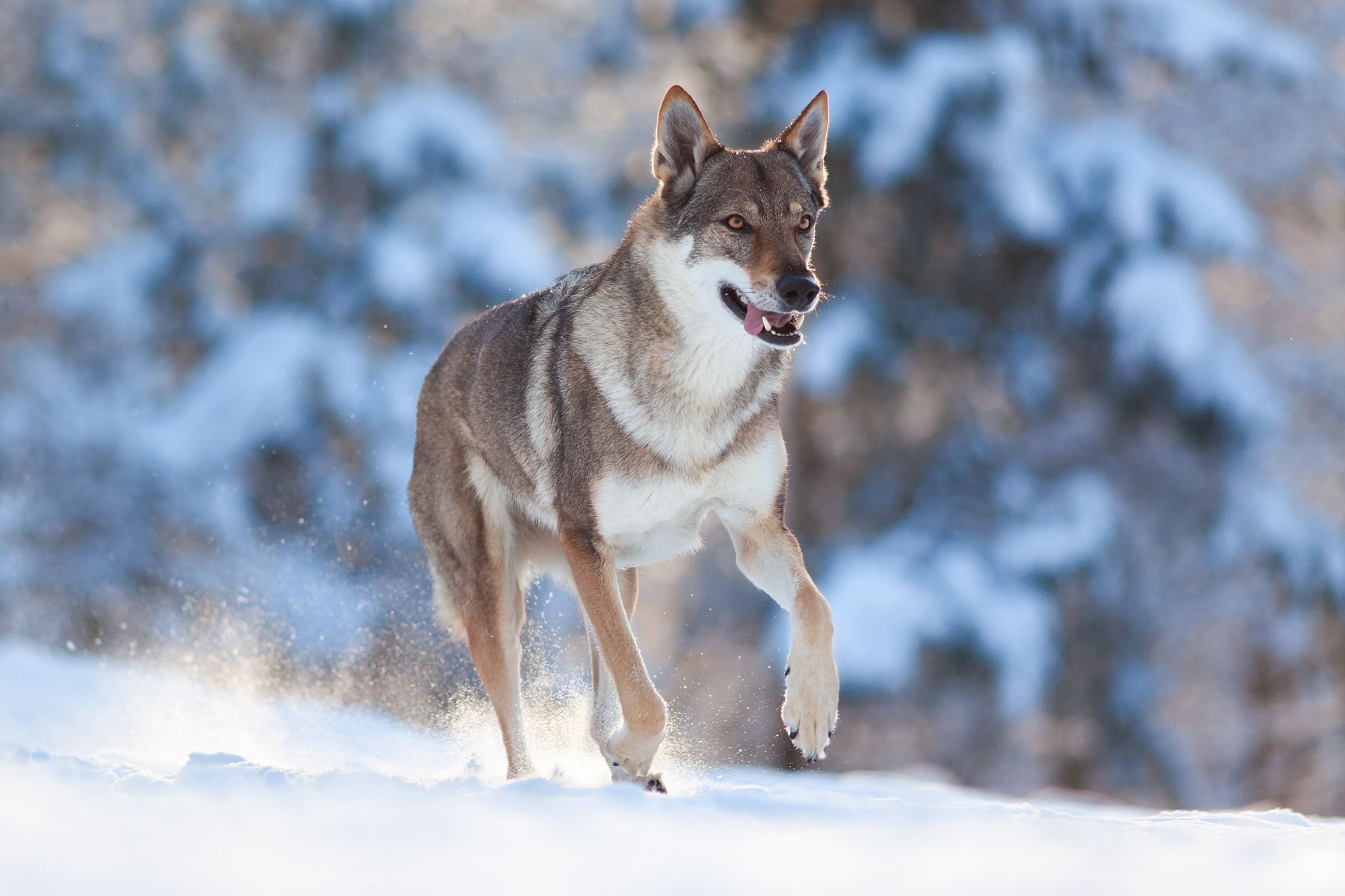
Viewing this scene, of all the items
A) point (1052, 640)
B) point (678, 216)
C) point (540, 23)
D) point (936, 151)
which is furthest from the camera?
point (540, 23)

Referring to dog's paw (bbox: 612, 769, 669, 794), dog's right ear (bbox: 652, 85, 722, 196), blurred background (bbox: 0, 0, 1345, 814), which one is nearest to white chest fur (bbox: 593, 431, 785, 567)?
dog's paw (bbox: 612, 769, 669, 794)

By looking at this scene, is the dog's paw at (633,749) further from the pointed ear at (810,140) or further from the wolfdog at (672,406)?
the pointed ear at (810,140)

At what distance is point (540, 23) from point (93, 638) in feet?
21.1

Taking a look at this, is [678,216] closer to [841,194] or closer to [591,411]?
[591,411]

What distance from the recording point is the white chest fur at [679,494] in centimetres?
377

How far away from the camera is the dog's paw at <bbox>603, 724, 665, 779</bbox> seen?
3.64 metres

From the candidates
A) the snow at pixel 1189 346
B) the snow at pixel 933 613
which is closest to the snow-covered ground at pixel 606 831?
the snow at pixel 933 613

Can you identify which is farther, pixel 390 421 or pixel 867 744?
pixel 867 744

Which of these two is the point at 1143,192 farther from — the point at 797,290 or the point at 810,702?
the point at 810,702

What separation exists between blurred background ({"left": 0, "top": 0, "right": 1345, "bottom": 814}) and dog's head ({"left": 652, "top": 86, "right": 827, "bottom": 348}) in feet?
19.2

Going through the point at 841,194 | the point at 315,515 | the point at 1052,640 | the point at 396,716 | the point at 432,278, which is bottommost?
the point at 396,716

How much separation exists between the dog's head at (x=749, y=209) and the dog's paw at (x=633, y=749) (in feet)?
3.77

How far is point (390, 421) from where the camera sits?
9859 millimetres

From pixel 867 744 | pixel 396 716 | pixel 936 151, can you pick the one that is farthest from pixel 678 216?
pixel 867 744
